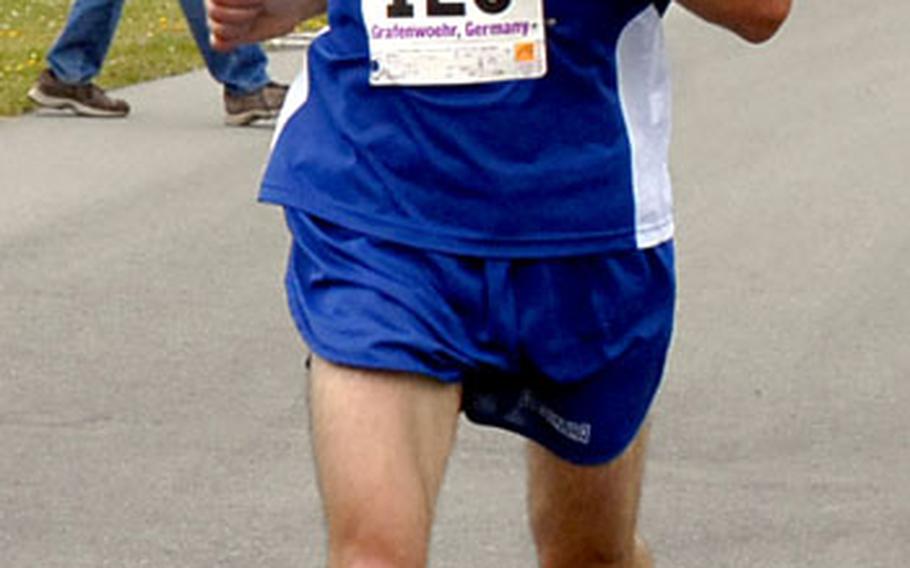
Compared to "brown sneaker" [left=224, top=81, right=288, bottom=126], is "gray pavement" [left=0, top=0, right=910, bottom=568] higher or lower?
higher

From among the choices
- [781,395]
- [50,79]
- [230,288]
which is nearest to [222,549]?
[781,395]

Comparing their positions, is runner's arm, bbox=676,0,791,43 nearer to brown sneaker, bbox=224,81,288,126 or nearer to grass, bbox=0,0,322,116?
brown sneaker, bbox=224,81,288,126

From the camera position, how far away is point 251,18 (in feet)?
13.1

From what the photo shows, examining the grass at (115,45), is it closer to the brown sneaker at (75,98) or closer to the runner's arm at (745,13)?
the brown sneaker at (75,98)

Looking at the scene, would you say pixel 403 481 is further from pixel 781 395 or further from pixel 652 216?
pixel 781 395

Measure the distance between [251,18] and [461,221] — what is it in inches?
20.2

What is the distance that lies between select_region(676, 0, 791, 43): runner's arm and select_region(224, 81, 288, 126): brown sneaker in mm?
8356

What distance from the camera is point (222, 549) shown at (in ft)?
19.0

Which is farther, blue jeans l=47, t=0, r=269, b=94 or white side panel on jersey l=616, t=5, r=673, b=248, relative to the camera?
blue jeans l=47, t=0, r=269, b=94

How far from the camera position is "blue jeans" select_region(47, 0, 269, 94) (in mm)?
11836

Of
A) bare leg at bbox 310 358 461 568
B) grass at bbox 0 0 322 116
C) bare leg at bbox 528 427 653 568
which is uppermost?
bare leg at bbox 310 358 461 568

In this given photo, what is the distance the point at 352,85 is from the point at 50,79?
8.71 m

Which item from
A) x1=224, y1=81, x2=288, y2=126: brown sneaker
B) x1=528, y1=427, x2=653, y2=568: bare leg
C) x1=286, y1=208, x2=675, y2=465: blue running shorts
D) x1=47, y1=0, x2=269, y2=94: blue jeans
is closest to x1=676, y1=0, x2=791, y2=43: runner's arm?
x1=286, y1=208, x2=675, y2=465: blue running shorts

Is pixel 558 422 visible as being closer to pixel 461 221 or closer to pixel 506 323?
pixel 506 323
